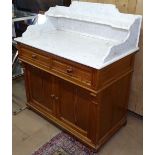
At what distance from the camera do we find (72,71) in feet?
4.97

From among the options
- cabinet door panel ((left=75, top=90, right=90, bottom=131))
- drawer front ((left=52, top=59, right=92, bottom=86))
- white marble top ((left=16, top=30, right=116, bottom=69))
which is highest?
white marble top ((left=16, top=30, right=116, bottom=69))

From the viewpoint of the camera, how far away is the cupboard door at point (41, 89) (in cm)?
187

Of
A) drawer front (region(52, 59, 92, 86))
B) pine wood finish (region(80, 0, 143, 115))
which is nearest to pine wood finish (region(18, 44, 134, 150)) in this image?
drawer front (region(52, 59, 92, 86))

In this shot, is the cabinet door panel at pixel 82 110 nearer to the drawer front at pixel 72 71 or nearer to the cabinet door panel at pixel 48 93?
the drawer front at pixel 72 71

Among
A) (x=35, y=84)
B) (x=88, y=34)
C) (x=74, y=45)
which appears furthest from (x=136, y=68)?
(x=35, y=84)

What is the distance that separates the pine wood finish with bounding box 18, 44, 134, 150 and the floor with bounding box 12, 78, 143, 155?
0.08 meters

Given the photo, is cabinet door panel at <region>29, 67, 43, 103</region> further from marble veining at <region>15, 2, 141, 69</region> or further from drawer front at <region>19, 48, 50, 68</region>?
marble veining at <region>15, 2, 141, 69</region>

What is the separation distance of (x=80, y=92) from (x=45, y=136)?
60cm

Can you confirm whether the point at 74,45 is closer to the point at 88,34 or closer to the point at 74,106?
the point at 88,34

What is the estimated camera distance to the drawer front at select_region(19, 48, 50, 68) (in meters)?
1.71

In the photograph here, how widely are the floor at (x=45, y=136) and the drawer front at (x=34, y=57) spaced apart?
0.62m

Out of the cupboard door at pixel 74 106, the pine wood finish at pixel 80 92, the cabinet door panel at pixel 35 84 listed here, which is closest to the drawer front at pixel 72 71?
the pine wood finish at pixel 80 92

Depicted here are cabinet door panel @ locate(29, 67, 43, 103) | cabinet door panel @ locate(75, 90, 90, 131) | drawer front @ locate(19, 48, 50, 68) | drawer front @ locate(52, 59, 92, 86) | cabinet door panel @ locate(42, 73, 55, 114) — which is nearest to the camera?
drawer front @ locate(52, 59, 92, 86)
